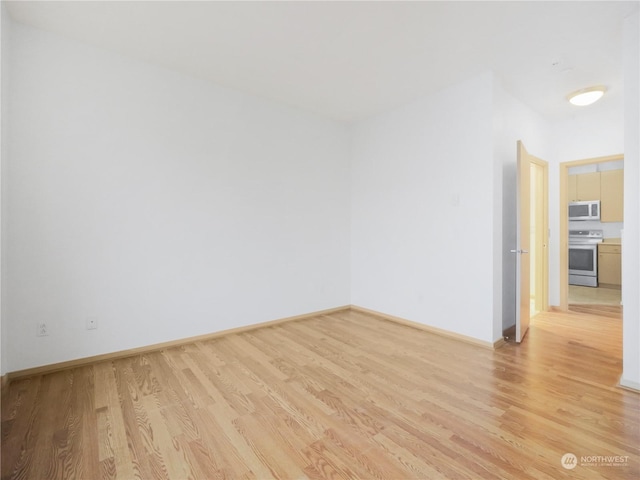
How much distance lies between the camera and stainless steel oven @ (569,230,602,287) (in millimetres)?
5801

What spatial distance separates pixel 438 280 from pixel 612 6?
256 centimetres

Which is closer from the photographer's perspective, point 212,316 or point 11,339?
point 11,339

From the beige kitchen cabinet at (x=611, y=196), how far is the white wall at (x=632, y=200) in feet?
14.9

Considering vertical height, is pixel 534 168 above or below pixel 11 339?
above

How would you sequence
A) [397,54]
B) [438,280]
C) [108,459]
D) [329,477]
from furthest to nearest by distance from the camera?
[438,280] → [397,54] → [108,459] → [329,477]

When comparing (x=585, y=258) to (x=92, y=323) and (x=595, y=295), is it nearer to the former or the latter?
(x=595, y=295)

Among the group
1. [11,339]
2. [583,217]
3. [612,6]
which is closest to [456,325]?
[612,6]

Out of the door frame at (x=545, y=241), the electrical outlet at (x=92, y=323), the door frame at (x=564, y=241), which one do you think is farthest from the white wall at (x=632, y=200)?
the electrical outlet at (x=92, y=323)

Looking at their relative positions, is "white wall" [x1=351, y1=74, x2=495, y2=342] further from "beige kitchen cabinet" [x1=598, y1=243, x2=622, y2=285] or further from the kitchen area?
"beige kitchen cabinet" [x1=598, y1=243, x2=622, y2=285]

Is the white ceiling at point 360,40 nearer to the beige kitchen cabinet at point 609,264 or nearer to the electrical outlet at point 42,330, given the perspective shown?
the electrical outlet at point 42,330

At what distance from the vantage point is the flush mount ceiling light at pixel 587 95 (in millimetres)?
3236

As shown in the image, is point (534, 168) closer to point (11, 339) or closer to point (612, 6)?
point (612, 6)

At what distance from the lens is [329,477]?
1420 mm

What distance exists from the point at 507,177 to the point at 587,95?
1168 mm
